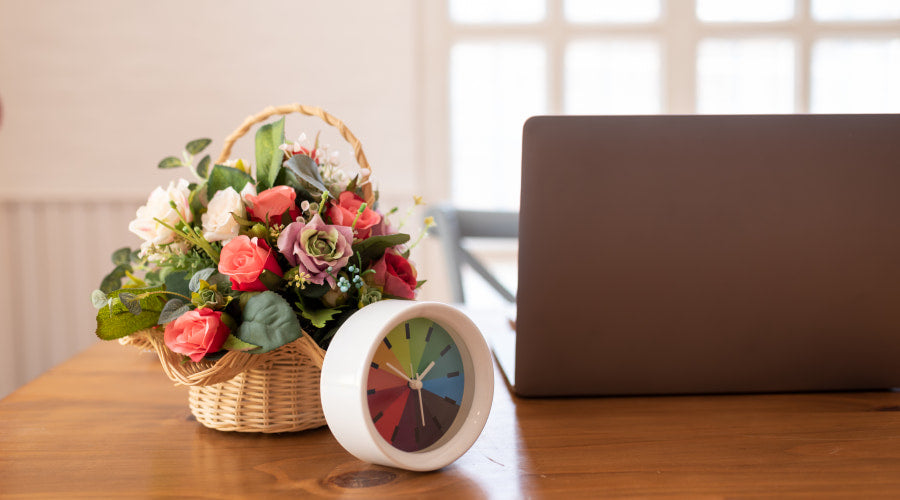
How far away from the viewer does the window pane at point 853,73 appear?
278 cm

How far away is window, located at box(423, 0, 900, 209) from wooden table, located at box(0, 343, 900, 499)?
2.17 meters

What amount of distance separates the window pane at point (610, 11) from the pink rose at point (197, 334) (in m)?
2.51

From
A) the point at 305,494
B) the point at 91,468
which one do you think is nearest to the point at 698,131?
the point at 305,494

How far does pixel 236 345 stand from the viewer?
560 mm

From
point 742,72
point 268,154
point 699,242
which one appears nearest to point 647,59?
point 742,72

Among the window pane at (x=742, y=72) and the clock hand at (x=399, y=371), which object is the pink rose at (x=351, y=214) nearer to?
the clock hand at (x=399, y=371)

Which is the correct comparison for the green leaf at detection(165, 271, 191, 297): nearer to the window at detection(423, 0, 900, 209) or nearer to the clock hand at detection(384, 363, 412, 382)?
the clock hand at detection(384, 363, 412, 382)

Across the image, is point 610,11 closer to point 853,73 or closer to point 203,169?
point 853,73

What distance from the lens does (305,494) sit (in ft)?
1.59

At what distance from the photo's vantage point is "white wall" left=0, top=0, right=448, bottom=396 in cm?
262

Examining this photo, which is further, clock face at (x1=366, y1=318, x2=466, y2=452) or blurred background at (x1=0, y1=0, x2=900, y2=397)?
blurred background at (x1=0, y1=0, x2=900, y2=397)

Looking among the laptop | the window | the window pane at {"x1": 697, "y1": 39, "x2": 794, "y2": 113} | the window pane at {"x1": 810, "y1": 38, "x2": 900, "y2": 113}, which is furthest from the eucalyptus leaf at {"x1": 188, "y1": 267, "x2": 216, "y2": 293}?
the window pane at {"x1": 810, "y1": 38, "x2": 900, "y2": 113}

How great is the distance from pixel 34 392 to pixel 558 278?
0.58m

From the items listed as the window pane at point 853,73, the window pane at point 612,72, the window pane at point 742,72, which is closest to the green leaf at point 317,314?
the window pane at point 612,72
